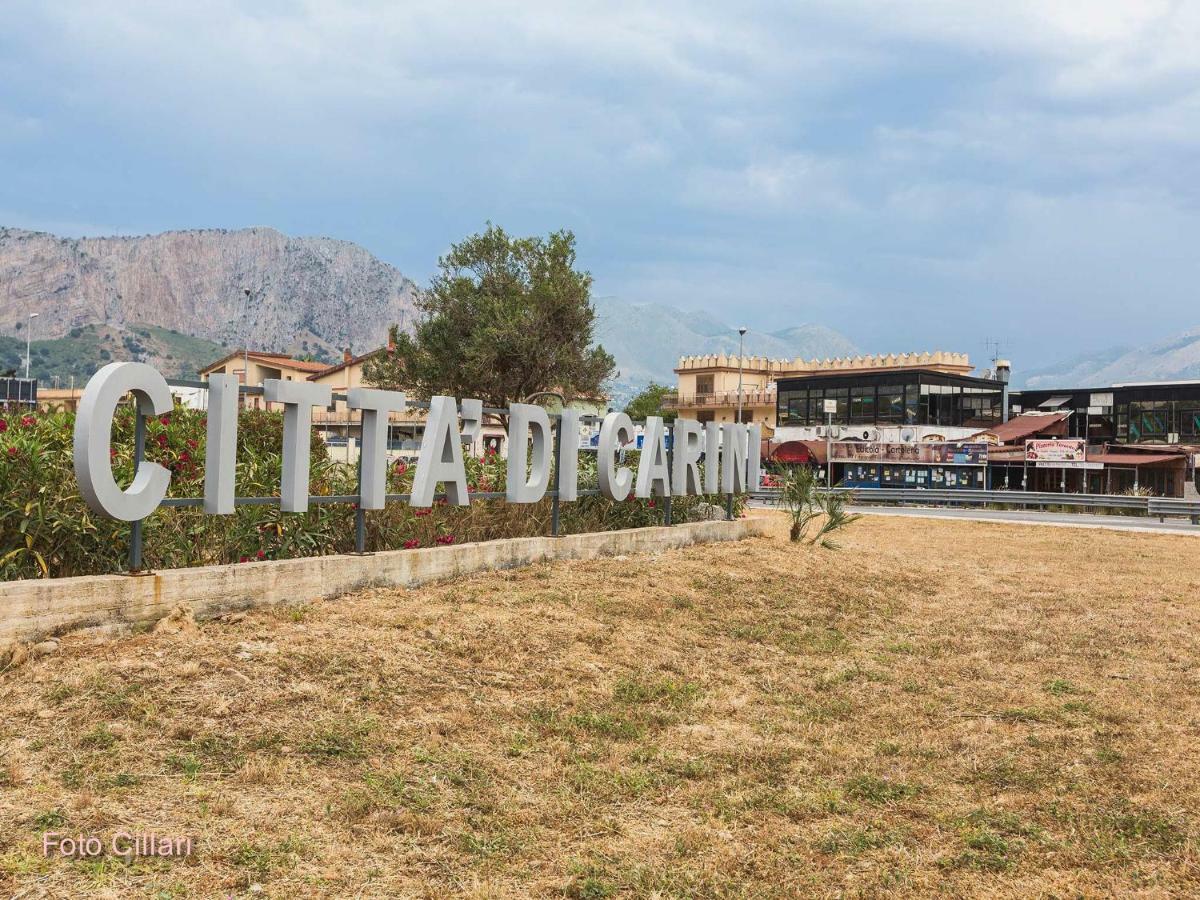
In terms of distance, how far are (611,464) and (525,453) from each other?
7.50 feet

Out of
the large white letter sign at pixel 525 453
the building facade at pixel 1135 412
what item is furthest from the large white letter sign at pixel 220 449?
the building facade at pixel 1135 412

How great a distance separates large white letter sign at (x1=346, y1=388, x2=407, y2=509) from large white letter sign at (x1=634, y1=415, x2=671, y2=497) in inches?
216

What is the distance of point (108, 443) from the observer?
7.25 m

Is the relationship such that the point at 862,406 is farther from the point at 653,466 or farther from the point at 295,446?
the point at 295,446

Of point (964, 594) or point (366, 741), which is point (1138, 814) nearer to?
point (366, 741)

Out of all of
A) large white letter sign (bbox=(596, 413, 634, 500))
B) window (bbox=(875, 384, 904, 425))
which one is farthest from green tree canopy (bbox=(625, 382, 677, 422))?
large white letter sign (bbox=(596, 413, 634, 500))

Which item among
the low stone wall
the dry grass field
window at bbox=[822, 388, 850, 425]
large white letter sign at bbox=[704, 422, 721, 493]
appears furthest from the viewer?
window at bbox=[822, 388, 850, 425]

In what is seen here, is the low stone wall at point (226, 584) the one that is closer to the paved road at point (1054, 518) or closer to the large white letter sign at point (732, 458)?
the large white letter sign at point (732, 458)

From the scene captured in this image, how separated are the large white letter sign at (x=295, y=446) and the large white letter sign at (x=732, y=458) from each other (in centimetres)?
931

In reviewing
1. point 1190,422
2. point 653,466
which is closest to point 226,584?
point 653,466

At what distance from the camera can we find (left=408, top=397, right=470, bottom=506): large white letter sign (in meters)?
10.5

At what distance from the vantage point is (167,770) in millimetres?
5176

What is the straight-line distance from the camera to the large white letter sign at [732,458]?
17.1m

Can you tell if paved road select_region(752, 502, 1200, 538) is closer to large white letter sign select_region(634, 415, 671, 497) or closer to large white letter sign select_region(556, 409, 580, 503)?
large white letter sign select_region(634, 415, 671, 497)
